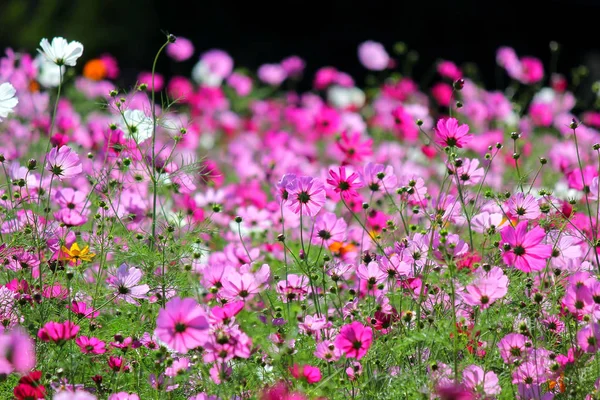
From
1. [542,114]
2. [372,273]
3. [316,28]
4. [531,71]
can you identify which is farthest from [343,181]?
[316,28]

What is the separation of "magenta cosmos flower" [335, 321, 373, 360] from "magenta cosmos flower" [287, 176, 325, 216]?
292 millimetres

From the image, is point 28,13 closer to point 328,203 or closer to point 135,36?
point 135,36

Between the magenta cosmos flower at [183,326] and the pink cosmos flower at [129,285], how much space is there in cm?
31

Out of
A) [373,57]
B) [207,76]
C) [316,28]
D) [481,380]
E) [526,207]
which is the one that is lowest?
[481,380]

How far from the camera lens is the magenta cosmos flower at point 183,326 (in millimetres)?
1234

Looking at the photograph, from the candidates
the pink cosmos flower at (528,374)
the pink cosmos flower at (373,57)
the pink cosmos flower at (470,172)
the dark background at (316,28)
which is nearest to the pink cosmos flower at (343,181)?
the pink cosmos flower at (470,172)

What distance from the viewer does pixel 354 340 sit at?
1.35 metres

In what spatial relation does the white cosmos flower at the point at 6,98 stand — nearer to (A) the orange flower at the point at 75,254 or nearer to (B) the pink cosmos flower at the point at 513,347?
(A) the orange flower at the point at 75,254

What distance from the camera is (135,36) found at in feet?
19.8

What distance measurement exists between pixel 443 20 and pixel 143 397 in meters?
5.05

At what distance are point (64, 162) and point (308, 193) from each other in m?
0.48

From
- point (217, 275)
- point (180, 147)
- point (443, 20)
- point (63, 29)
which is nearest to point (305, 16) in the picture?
point (443, 20)

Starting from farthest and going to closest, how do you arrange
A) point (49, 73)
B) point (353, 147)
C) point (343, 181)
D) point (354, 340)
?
point (49, 73), point (353, 147), point (343, 181), point (354, 340)

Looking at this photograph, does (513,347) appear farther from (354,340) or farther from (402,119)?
(402,119)
